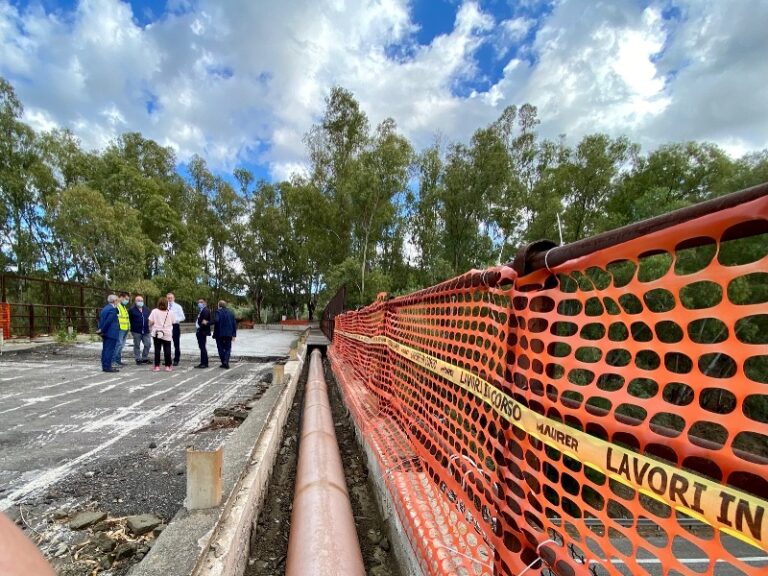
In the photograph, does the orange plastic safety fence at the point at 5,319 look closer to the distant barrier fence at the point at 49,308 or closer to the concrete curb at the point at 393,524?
the distant barrier fence at the point at 49,308

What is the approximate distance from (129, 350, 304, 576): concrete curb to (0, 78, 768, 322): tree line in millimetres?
21422

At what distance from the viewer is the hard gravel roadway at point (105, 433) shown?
2881mm

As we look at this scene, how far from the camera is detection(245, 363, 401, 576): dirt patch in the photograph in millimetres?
2717

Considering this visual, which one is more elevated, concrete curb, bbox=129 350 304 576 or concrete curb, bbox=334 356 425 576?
concrete curb, bbox=129 350 304 576

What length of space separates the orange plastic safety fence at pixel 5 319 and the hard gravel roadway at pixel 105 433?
15.7 feet

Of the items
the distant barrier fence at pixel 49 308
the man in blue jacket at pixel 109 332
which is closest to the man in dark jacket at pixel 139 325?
the man in blue jacket at pixel 109 332

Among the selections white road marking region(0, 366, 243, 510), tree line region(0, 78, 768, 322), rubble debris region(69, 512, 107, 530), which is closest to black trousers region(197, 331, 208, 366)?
white road marking region(0, 366, 243, 510)

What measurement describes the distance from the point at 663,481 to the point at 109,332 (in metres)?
9.16

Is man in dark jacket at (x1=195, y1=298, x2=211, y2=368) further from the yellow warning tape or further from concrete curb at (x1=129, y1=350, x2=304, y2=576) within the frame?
the yellow warning tape

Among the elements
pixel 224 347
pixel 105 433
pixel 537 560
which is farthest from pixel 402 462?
pixel 224 347

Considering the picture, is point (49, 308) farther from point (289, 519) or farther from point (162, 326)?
point (289, 519)

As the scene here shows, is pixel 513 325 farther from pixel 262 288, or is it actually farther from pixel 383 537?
pixel 262 288

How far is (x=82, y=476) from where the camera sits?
3.15m

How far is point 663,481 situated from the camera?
3.23 feet
